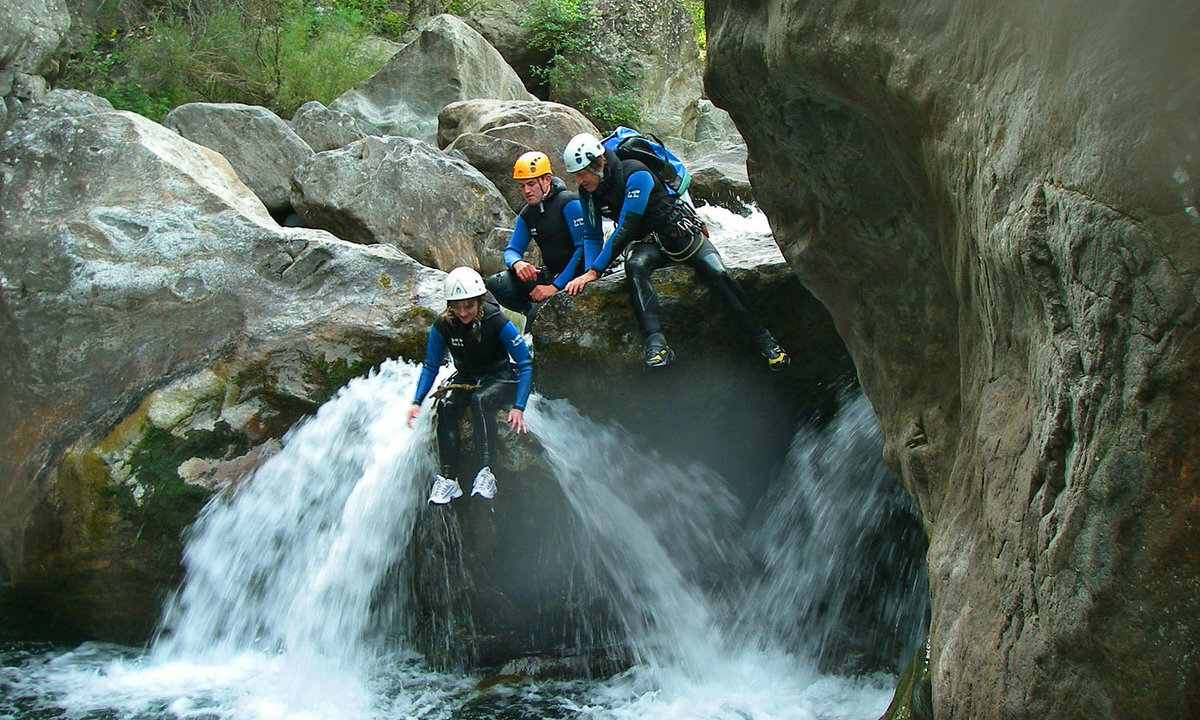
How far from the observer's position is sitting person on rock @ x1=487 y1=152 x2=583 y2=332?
Answer: 23.6 feet

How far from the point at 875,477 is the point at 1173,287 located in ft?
14.1

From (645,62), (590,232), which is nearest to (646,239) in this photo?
(590,232)

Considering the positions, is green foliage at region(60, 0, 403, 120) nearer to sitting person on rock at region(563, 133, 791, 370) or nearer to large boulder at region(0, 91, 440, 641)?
large boulder at region(0, 91, 440, 641)

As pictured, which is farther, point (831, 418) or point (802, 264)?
point (831, 418)

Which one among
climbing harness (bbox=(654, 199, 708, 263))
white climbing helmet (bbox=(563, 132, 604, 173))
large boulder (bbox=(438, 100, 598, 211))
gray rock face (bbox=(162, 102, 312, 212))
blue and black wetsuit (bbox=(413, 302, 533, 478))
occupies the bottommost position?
blue and black wetsuit (bbox=(413, 302, 533, 478))

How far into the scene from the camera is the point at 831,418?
7.07 metres

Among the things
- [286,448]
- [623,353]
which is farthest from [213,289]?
[623,353]

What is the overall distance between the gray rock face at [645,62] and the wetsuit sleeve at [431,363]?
13.1 meters

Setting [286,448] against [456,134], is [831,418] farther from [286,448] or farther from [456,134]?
[456,134]

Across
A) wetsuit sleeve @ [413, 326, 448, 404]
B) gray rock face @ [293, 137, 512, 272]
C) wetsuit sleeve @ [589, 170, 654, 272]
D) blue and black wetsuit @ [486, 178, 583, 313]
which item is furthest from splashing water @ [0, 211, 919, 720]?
gray rock face @ [293, 137, 512, 272]

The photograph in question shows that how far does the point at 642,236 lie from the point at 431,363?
1771 mm

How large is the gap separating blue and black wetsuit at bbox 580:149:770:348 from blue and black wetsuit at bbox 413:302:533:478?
3.19 ft

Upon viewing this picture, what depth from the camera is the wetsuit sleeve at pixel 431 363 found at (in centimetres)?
652

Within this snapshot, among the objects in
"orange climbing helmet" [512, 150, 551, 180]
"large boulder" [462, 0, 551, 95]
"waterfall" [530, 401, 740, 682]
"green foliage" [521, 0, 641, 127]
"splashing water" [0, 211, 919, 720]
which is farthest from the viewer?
"large boulder" [462, 0, 551, 95]
